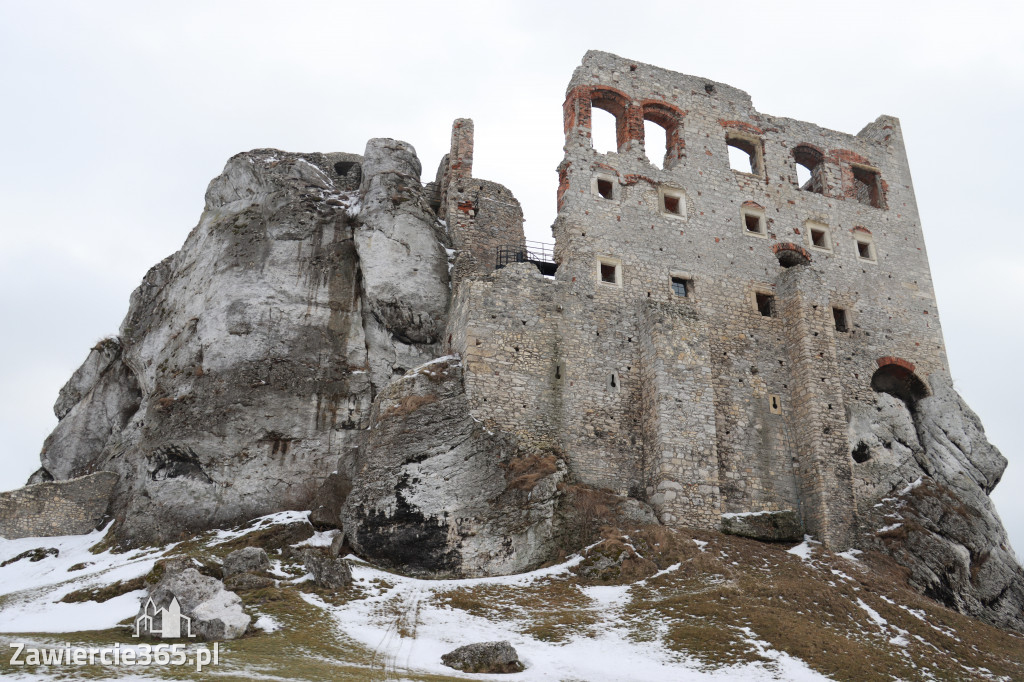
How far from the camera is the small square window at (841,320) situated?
101 feet

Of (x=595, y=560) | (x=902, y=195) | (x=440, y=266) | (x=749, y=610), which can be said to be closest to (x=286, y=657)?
(x=595, y=560)

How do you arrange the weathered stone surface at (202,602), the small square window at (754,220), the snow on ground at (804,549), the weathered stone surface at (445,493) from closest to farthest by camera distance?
the weathered stone surface at (202,602)
the weathered stone surface at (445,493)
the snow on ground at (804,549)
the small square window at (754,220)

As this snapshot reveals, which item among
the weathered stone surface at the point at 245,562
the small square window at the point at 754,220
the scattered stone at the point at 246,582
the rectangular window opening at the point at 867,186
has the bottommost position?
the scattered stone at the point at 246,582

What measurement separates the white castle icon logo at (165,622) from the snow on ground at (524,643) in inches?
115

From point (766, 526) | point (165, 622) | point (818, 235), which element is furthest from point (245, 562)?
point (818, 235)

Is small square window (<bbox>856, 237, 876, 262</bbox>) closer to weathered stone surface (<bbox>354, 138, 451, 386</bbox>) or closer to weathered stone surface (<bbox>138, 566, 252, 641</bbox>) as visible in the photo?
weathered stone surface (<bbox>354, 138, 451, 386</bbox>)

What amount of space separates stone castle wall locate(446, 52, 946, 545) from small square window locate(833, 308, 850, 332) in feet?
0.17

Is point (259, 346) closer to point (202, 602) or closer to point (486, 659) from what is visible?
point (202, 602)

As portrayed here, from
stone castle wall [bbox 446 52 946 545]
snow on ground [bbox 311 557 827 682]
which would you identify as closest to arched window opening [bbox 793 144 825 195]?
stone castle wall [bbox 446 52 946 545]

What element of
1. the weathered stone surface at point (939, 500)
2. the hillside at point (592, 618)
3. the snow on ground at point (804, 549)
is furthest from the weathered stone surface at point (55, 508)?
the weathered stone surface at point (939, 500)

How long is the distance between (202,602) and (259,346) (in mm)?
11804

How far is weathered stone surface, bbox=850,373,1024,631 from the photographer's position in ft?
82.9

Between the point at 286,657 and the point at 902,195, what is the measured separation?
100 ft

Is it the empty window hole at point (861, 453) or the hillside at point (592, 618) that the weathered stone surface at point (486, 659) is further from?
the empty window hole at point (861, 453)
